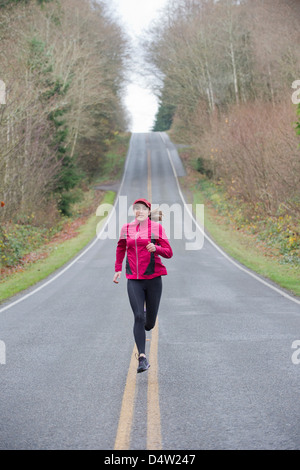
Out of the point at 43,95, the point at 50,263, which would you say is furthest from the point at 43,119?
the point at 50,263

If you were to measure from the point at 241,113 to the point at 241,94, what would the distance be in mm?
10213

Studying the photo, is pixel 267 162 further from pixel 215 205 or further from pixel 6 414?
pixel 6 414

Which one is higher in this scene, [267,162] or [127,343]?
[267,162]

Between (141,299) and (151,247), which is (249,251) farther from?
(151,247)

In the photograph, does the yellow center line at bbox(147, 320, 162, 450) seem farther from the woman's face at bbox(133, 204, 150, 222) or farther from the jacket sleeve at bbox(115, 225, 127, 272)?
the woman's face at bbox(133, 204, 150, 222)

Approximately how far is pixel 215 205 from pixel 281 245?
A: 17.0 metres

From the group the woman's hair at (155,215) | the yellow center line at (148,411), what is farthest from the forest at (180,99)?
the yellow center line at (148,411)

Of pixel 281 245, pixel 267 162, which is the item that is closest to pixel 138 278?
pixel 281 245

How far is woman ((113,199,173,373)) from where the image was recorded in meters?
6.37

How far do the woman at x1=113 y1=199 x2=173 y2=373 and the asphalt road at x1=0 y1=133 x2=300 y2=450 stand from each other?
26.2 inches

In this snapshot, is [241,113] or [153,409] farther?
[241,113]

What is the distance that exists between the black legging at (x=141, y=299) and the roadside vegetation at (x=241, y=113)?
902 centimetres

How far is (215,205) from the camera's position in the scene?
39.3m

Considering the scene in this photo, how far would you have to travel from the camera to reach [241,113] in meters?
34.3
